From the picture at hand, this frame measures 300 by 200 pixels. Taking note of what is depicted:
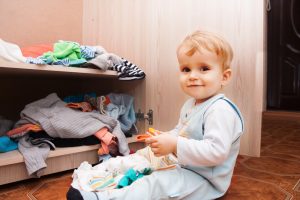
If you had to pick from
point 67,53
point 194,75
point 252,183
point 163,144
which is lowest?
point 252,183

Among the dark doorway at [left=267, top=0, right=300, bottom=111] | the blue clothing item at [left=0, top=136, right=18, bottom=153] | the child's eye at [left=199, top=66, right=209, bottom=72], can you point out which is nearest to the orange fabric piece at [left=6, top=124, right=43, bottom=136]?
the blue clothing item at [left=0, top=136, right=18, bottom=153]

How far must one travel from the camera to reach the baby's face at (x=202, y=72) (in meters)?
0.63

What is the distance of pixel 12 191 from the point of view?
0.72 metres

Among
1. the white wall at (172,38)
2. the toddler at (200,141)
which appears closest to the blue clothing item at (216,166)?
the toddler at (200,141)

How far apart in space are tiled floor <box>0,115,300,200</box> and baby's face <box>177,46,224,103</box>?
274 millimetres

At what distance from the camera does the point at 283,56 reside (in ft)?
8.47

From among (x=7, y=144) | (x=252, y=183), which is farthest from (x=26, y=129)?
(x=252, y=183)

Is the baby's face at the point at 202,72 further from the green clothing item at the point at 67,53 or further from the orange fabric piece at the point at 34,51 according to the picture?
the orange fabric piece at the point at 34,51

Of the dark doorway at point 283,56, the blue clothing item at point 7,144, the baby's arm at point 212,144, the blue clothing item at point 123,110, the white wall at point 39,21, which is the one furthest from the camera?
the dark doorway at point 283,56

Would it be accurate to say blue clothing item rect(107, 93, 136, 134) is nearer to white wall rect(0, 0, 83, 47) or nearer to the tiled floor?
the tiled floor

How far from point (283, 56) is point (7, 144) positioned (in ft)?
8.29

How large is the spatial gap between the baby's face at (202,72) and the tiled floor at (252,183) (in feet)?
0.90

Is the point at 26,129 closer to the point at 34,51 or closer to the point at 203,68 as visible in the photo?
the point at 34,51

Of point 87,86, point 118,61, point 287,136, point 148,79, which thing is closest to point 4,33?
point 87,86
